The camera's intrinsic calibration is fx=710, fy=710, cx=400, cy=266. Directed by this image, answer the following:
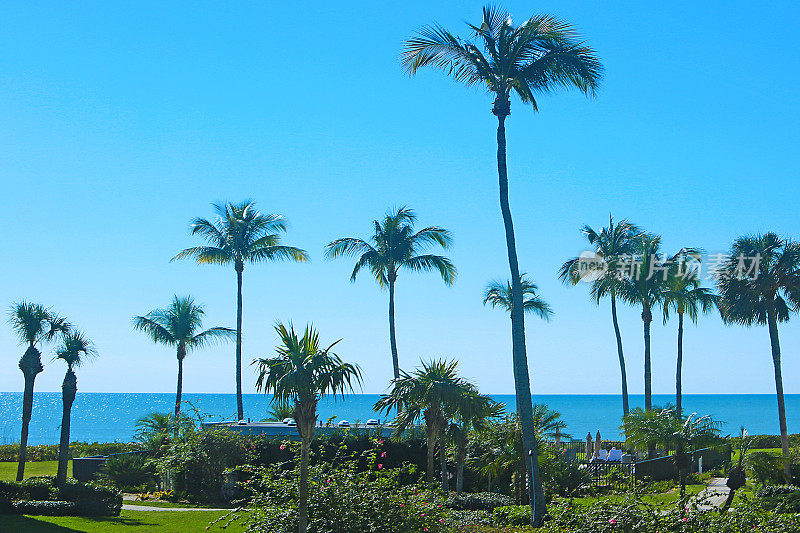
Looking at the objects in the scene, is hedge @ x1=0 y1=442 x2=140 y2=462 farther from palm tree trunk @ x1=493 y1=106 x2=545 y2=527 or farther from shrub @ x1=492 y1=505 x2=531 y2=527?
palm tree trunk @ x1=493 y1=106 x2=545 y2=527

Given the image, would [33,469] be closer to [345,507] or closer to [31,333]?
[31,333]

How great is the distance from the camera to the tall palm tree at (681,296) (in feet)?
113

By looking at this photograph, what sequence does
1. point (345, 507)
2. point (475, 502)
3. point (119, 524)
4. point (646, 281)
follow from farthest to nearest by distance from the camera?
point (646, 281) → point (475, 502) → point (119, 524) → point (345, 507)

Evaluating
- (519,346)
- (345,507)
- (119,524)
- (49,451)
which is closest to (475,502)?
(519,346)

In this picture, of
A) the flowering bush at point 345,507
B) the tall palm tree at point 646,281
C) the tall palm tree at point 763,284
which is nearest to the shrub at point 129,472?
the flowering bush at point 345,507

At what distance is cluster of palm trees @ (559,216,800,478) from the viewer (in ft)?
112

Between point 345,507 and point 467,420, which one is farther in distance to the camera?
point 467,420

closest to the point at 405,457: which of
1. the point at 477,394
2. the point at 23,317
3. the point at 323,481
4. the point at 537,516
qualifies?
the point at 477,394

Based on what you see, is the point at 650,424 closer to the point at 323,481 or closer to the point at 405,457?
the point at 405,457

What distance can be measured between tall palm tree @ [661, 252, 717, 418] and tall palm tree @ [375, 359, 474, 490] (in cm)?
1581

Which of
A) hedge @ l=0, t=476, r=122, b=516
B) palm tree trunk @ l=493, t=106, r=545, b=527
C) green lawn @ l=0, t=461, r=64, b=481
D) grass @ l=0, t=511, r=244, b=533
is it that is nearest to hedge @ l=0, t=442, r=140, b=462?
green lawn @ l=0, t=461, r=64, b=481

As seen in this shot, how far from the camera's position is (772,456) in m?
22.0

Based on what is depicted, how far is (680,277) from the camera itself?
34.5 metres

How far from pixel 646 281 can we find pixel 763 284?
561cm
